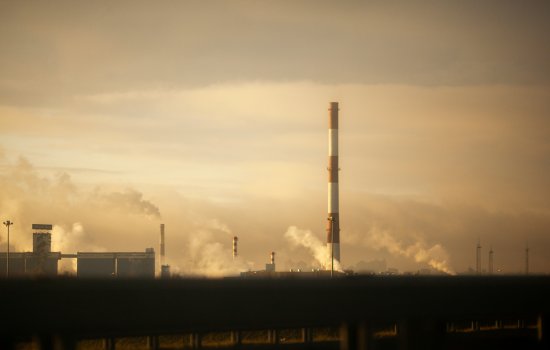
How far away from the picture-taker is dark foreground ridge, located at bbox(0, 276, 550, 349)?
3253 centimetres

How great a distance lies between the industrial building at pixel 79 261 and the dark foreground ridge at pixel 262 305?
3364 inches

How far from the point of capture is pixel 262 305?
3841 cm

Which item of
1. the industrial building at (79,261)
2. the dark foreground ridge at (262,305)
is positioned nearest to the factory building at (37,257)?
the industrial building at (79,261)

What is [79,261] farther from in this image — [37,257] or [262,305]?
[262,305]

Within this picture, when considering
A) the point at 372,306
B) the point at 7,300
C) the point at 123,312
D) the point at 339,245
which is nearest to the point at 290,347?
the point at 372,306

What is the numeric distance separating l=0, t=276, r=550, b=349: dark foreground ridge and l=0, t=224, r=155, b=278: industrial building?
8543 centimetres

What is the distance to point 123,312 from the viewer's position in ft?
113

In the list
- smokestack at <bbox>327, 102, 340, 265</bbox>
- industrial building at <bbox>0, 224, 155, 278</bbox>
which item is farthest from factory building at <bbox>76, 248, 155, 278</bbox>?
smokestack at <bbox>327, 102, 340, 265</bbox>

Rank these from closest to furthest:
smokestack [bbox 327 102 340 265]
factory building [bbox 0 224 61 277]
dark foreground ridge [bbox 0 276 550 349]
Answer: dark foreground ridge [bbox 0 276 550 349], smokestack [bbox 327 102 340 265], factory building [bbox 0 224 61 277]

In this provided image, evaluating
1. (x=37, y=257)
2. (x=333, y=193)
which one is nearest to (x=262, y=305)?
(x=333, y=193)

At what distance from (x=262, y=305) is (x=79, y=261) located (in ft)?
315

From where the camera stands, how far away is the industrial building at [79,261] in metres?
124

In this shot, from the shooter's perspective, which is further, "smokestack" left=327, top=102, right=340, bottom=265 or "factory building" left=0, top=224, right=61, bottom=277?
"factory building" left=0, top=224, right=61, bottom=277

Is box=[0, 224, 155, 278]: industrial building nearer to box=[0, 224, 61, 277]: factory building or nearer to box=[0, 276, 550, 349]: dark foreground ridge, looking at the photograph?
box=[0, 224, 61, 277]: factory building
